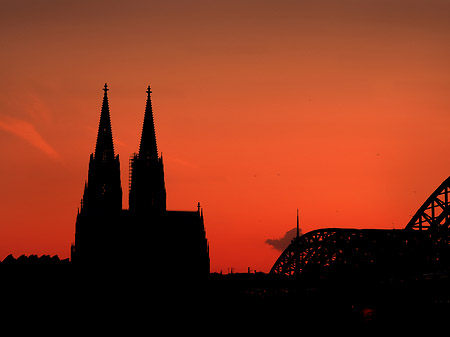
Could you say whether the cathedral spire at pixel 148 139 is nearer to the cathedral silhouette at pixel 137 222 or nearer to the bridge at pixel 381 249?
the cathedral silhouette at pixel 137 222

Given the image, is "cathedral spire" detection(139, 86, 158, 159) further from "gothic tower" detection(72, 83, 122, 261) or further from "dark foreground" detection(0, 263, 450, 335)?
"dark foreground" detection(0, 263, 450, 335)

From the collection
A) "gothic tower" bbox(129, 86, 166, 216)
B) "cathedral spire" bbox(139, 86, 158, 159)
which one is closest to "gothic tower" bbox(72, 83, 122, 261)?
"gothic tower" bbox(129, 86, 166, 216)

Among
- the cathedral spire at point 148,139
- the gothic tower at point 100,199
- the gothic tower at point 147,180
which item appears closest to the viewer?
the gothic tower at point 147,180

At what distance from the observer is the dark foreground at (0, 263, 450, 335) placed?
104812 millimetres

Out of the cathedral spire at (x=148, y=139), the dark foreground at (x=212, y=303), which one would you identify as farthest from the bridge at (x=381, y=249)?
the cathedral spire at (x=148, y=139)

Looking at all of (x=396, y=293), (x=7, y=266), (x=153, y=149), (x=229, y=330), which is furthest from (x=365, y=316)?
(x=7, y=266)

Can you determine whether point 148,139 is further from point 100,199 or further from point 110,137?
point 100,199

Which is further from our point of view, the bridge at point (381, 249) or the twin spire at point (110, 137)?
the twin spire at point (110, 137)

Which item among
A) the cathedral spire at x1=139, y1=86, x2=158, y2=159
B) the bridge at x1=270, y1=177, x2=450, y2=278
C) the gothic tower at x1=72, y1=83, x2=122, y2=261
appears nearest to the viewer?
the bridge at x1=270, y1=177, x2=450, y2=278

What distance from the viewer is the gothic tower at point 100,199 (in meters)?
139

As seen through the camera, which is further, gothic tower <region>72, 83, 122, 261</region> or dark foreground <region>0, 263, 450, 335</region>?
gothic tower <region>72, 83, 122, 261</region>

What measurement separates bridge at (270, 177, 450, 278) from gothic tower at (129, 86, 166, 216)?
1839 cm

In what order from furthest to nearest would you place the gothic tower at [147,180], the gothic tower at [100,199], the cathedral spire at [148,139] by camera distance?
the gothic tower at [100,199] < the cathedral spire at [148,139] < the gothic tower at [147,180]

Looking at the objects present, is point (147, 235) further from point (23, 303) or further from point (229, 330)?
point (229, 330)
